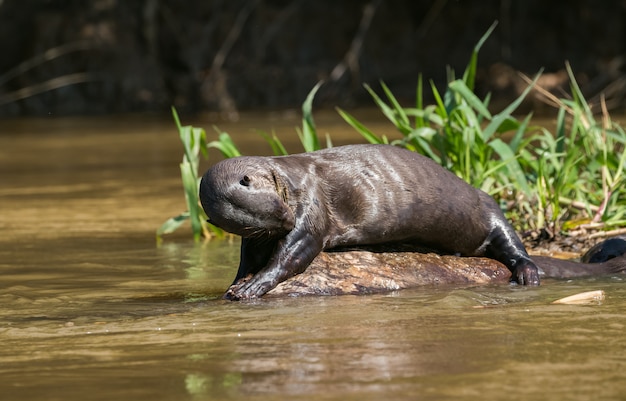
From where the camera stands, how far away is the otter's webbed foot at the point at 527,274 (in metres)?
5.02

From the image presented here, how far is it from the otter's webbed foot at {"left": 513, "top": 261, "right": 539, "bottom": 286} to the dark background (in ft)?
36.2

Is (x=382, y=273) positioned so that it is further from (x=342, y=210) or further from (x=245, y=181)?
(x=245, y=181)

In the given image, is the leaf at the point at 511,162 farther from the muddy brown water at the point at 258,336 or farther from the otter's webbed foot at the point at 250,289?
the otter's webbed foot at the point at 250,289

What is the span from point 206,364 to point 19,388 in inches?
20.4

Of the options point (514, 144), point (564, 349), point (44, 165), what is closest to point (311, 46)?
point (44, 165)

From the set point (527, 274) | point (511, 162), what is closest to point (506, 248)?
point (527, 274)

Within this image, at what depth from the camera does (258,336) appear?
3936 millimetres

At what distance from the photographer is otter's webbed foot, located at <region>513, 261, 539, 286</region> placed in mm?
5023

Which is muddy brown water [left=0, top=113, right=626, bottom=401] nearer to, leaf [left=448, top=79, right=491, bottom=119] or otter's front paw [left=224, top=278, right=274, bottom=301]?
otter's front paw [left=224, top=278, right=274, bottom=301]

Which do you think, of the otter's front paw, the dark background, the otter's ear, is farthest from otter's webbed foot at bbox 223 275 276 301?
the dark background

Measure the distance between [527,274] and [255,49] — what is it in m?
11.9

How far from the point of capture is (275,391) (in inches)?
124

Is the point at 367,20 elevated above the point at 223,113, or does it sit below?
above

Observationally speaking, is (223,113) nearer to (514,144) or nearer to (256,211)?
(514,144)
